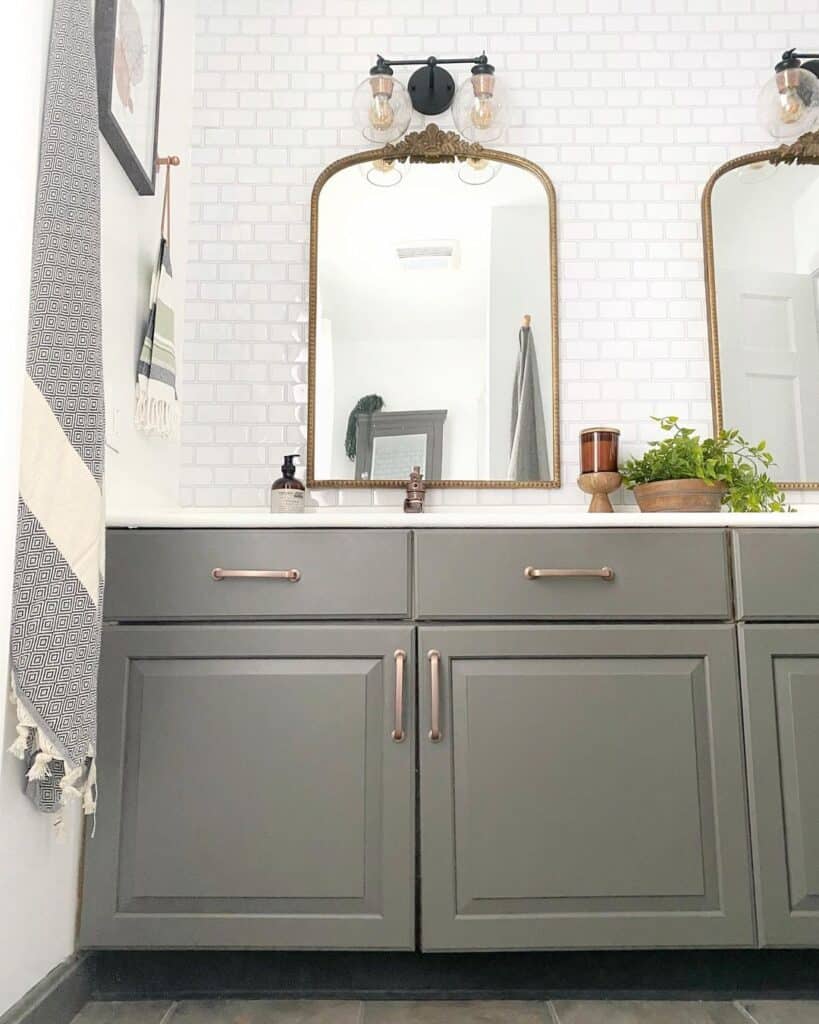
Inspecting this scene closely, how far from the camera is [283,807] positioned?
1.62m

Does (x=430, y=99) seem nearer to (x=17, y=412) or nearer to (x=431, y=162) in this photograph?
(x=431, y=162)

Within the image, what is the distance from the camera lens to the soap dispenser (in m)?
2.18

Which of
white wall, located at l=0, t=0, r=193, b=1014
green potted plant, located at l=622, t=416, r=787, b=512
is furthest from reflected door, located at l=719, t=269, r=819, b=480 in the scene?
white wall, located at l=0, t=0, r=193, b=1014

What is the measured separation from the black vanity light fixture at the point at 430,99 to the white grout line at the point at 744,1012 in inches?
83.5

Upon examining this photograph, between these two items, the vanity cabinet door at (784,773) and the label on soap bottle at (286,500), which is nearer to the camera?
the vanity cabinet door at (784,773)

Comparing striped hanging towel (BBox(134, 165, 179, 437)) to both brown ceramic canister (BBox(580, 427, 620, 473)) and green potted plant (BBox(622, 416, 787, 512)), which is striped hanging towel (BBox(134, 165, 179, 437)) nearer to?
brown ceramic canister (BBox(580, 427, 620, 473))

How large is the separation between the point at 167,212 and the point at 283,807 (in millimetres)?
1452

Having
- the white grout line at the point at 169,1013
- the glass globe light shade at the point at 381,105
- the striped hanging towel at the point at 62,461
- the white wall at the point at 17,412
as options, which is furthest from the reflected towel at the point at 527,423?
the white grout line at the point at 169,1013

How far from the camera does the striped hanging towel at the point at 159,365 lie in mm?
1970

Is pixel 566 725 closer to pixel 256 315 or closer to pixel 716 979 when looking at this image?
pixel 716 979

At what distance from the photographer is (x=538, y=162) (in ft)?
8.06

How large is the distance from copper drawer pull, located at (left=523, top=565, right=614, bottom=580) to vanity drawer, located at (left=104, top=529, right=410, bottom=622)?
24 centimetres

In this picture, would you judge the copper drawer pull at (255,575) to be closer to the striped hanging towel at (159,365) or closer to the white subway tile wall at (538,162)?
the striped hanging towel at (159,365)

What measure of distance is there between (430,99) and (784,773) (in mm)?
1918
